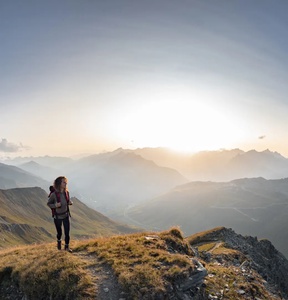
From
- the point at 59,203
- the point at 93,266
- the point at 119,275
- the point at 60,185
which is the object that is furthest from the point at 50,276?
the point at 60,185

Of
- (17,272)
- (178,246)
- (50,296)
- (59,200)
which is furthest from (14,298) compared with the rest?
(178,246)

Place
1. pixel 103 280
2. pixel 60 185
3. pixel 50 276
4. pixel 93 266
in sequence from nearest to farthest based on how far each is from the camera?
1. pixel 103 280
2. pixel 50 276
3. pixel 93 266
4. pixel 60 185

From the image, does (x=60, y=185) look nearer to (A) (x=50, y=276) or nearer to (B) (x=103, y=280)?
(A) (x=50, y=276)

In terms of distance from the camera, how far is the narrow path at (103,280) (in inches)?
563

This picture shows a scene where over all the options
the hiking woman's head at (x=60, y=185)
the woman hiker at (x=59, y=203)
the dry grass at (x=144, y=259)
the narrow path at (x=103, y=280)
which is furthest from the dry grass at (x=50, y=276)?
the hiking woman's head at (x=60, y=185)

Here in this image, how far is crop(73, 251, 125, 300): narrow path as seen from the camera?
14.3 metres

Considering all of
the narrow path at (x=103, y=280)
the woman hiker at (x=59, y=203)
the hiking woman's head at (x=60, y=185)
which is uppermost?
the hiking woman's head at (x=60, y=185)

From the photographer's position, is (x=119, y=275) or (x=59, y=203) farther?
(x=59, y=203)

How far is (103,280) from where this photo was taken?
15570 millimetres

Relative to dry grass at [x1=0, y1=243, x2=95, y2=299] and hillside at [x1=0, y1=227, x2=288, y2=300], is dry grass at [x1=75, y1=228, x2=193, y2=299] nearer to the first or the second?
hillside at [x1=0, y1=227, x2=288, y2=300]

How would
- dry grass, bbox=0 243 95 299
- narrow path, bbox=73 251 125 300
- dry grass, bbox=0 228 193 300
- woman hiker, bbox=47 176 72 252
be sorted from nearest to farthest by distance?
narrow path, bbox=73 251 125 300 → dry grass, bbox=0 243 95 299 → dry grass, bbox=0 228 193 300 → woman hiker, bbox=47 176 72 252

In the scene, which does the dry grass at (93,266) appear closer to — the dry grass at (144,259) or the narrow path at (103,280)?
the dry grass at (144,259)

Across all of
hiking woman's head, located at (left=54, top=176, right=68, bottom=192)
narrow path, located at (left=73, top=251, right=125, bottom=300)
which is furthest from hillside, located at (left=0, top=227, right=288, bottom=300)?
hiking woman's head, located at (left=54, top=176, right=68, bottom=192)

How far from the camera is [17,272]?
17453mm
